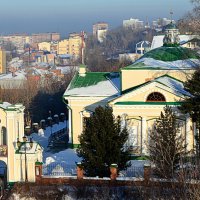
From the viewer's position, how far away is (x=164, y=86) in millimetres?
23047

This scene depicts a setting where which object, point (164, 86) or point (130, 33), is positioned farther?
point (130, 33)

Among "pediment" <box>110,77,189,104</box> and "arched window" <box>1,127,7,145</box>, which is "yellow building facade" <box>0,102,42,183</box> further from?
"pediment" <box>110,77,189,104</box>

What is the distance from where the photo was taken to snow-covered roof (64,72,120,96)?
25.1 meters

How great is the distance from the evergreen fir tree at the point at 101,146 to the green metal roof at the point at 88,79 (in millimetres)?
7965

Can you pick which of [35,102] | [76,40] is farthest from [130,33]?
[35,102]

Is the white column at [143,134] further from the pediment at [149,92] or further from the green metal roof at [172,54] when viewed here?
the green metal roof at [172,54]

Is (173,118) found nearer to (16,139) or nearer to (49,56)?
(16,139)

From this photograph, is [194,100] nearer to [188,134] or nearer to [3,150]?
[188,134]

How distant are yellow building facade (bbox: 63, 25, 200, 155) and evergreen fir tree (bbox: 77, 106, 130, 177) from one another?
4266 mm

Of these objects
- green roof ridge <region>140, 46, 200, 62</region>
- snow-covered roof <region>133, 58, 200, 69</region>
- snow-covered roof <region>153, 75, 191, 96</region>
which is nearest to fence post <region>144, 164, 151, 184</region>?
snow-covered roof <region>153, 75, 191, 96</region>

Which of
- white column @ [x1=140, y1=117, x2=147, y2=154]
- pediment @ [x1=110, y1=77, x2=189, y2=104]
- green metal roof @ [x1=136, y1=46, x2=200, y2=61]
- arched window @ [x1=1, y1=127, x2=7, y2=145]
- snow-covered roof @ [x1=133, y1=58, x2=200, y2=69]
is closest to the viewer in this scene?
arched window @ [x1=1, y1=127, x2=7, y2=145]

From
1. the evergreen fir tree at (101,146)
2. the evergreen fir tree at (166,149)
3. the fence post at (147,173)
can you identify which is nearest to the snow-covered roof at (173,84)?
the evergreen fir tree at (166,149)

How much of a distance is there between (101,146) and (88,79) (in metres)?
9.20

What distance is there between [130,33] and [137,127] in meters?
113
